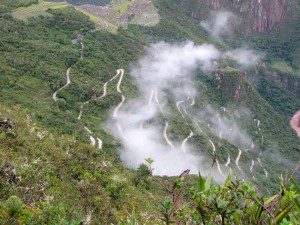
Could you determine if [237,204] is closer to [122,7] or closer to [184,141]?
[184,141]

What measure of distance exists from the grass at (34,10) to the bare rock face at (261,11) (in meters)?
52.2

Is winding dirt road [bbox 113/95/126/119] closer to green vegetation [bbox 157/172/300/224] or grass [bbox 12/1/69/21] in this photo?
grass [bbox 12/1/69/21]

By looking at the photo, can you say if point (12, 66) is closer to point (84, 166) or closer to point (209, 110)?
point (84, 166)

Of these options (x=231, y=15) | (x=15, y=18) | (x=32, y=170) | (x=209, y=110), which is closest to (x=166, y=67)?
(x=209, y=110)

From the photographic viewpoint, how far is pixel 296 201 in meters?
3.57

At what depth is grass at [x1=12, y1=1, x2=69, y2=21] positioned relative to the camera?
197 feet

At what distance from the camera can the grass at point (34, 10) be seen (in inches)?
2364

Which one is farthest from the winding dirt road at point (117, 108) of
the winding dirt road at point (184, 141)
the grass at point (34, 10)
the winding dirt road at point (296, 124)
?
the winding dirt road at point (296, 124)

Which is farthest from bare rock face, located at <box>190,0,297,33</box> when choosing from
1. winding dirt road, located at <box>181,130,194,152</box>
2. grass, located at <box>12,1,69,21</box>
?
winding dirt road, located at <box>181,130,194,152</box>

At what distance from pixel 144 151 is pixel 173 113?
546 inches

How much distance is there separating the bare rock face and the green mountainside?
4234 millimetres

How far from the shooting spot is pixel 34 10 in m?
64.5

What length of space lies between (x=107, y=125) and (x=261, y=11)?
82.5 m

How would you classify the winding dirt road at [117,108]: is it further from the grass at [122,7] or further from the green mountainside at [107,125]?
the grass at [122,7]
